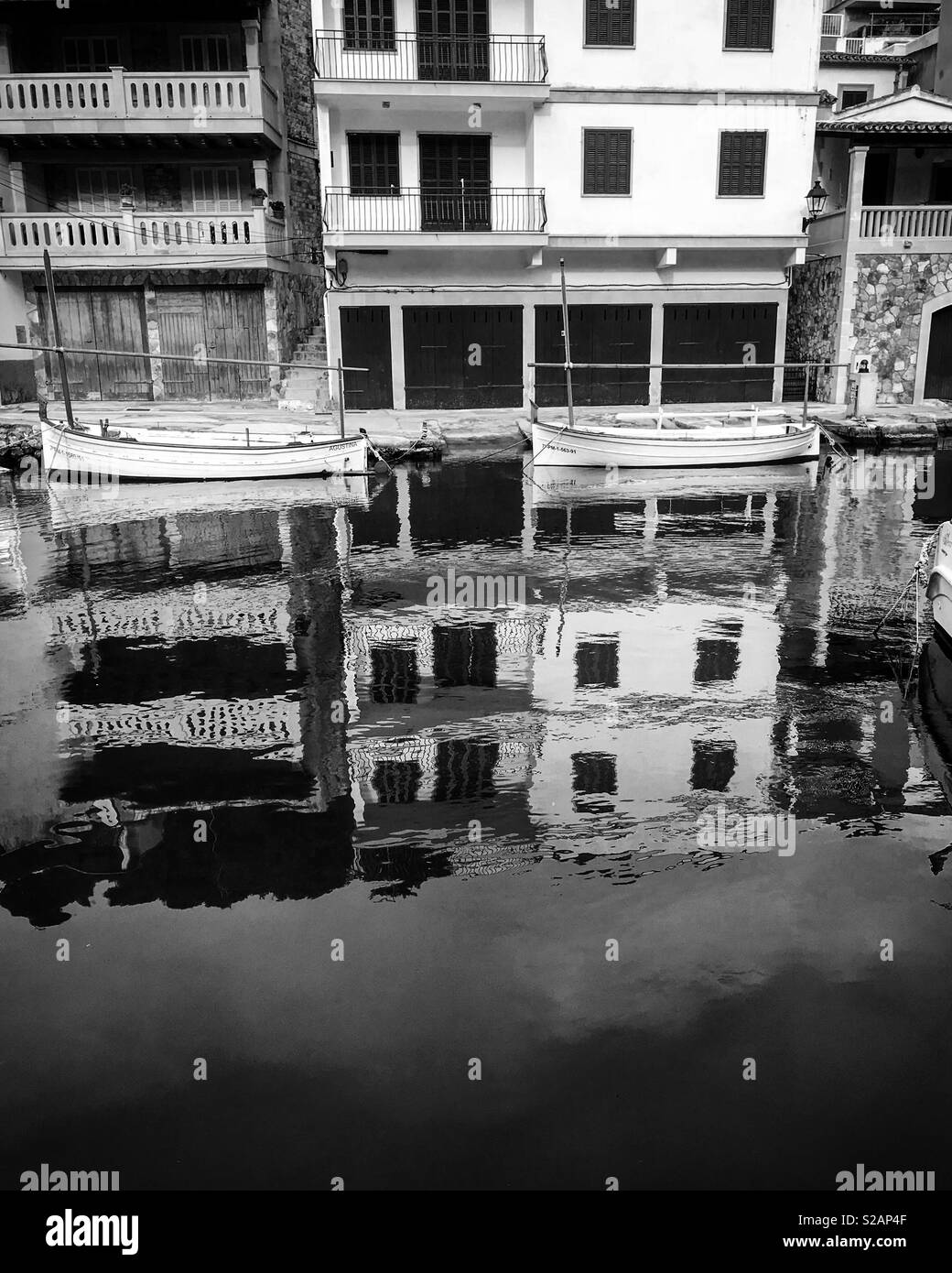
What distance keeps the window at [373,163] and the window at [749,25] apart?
9.15 m

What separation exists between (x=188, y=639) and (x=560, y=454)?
1333 centimetres

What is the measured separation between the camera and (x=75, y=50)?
29.0 m

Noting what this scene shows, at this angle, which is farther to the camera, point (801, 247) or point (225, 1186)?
point (801, 247)

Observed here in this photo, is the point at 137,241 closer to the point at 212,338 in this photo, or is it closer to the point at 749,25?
the point at 212,338

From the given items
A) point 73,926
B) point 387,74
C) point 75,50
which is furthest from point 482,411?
point 73,926

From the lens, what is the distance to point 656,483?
2381cm

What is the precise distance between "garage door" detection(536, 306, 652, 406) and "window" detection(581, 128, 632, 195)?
3.09 meters

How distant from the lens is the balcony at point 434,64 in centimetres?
2623

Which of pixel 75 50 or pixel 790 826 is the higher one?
pixel 75 50

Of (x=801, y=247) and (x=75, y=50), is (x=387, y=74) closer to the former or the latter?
(x=75, y=50)

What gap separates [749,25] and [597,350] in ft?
29.5

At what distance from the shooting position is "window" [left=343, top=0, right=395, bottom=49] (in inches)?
1037
